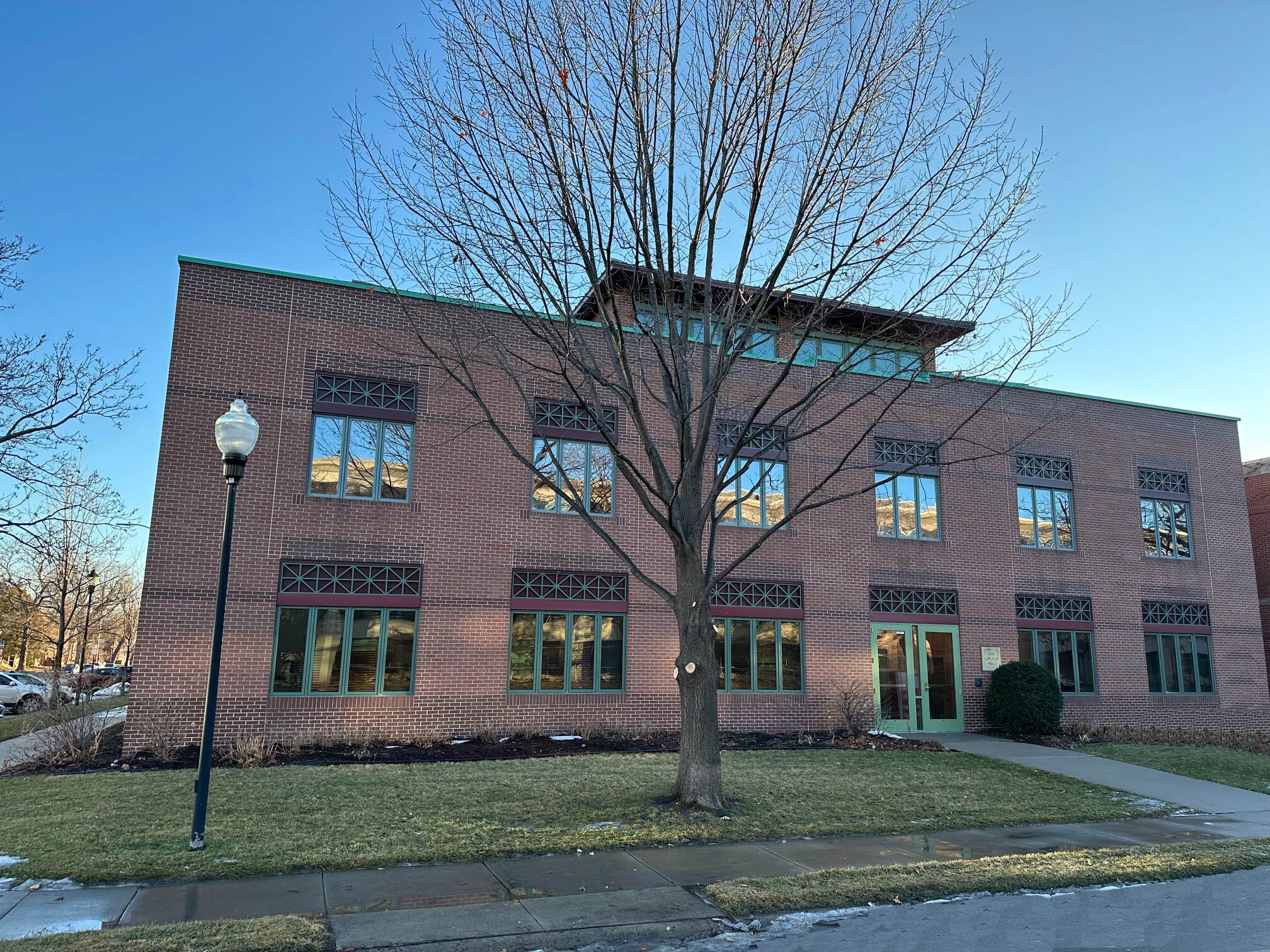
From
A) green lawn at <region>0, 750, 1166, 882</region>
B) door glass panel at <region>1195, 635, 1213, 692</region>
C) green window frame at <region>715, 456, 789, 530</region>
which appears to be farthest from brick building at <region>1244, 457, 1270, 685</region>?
green lawn at <region>0, 750, 1166, 882</region>

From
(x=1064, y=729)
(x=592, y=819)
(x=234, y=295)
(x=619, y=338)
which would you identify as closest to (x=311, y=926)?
(x=592, y=819)

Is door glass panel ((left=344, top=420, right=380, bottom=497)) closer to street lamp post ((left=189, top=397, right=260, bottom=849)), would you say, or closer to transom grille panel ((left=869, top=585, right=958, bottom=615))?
street lamp post ((left=189, top=397, right=260, bottom=849))

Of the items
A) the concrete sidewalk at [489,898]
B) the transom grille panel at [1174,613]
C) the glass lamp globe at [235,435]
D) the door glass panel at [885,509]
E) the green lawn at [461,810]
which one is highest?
the door glass panel at [885,509]

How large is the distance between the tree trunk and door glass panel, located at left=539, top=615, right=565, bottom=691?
7074mm

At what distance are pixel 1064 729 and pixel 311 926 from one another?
18.8 metres

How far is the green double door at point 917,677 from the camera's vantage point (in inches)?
787

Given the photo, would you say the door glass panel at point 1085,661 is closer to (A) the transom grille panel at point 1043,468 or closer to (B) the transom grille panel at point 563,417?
(A) the transom grille panel at point 1043,468

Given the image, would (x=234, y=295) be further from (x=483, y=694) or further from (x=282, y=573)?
(x=483, y=694)

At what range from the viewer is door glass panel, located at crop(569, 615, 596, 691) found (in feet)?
56.6

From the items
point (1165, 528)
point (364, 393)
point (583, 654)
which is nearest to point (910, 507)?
point (1165, 528)

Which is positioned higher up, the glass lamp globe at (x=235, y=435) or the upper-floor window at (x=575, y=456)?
the upper-floor window at (x=575, y=456)

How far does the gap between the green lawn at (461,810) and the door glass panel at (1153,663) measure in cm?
1060

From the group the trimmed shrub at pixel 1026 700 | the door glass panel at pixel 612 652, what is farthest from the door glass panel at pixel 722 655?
the trimmed shrub at pixel 1026 700

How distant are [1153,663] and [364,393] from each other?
20.6 m
